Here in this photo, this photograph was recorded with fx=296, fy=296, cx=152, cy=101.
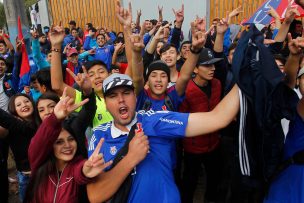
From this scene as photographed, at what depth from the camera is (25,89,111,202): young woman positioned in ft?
6.47

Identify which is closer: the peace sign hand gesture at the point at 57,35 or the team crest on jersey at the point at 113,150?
the team crest on jersey at the point at 113,150

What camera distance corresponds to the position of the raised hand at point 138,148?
169 cm

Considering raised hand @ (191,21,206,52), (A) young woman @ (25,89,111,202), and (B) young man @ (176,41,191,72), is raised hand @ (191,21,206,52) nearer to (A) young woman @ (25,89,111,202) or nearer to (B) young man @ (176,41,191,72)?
(A) young woman @ (25,89,111,202)

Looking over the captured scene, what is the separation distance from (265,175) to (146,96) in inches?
60.8

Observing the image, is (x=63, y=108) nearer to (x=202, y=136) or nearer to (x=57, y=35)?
(x=57, y=35)

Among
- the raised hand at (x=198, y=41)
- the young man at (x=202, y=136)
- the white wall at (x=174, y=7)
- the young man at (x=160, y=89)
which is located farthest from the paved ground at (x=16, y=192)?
the white wall at (x=174, y=7)

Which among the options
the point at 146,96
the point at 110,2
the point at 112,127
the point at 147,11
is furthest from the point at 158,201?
the point at 110,2

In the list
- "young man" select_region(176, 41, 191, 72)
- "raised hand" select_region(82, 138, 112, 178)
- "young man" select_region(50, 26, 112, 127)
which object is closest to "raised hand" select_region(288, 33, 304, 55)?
"raised hand" select_region(82, 138, 112, 178)

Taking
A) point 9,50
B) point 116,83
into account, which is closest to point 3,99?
point 9,50

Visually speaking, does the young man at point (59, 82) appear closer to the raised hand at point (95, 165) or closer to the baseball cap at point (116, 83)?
the baseball cap at point (116, 83)

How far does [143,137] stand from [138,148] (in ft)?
0.28

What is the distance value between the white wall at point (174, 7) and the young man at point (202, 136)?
832 cm

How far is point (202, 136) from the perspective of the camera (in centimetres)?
331

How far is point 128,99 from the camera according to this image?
1.99 m
